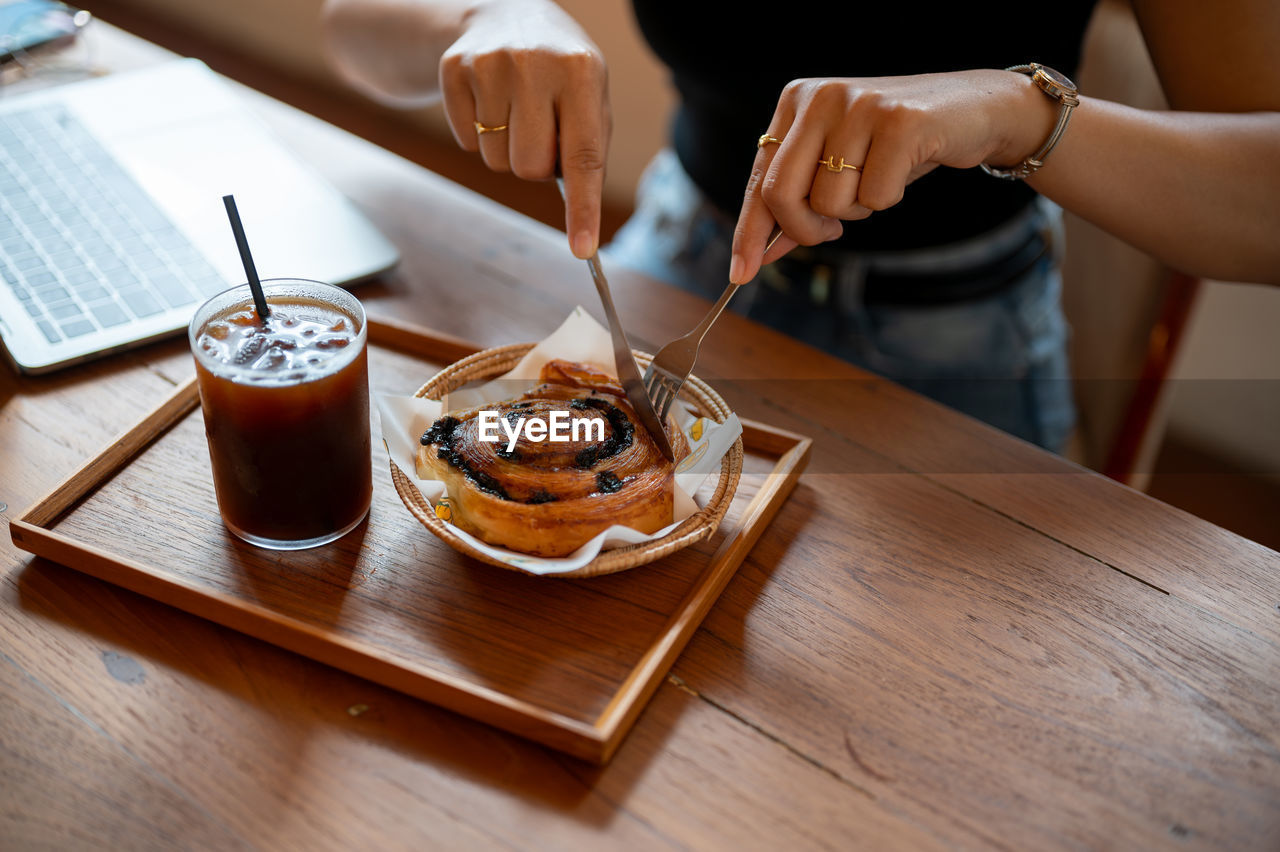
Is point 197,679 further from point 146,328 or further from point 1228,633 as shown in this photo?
point 1228,633

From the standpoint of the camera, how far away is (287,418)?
0.78 m

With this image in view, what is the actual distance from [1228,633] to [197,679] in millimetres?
900

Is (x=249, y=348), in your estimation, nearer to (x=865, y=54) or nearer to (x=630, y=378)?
(x=630, y=378)

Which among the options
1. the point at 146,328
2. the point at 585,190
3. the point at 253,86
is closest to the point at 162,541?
the point at 146,328

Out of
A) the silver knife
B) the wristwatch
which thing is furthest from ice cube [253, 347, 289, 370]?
the wristwatch

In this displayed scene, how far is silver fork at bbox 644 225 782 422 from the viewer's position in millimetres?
971

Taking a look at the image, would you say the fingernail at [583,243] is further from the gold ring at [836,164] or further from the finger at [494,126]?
the gold ring at [836,164]

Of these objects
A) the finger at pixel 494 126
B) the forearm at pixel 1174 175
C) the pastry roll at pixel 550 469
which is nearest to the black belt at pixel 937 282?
the forearm at pixel 1174 175

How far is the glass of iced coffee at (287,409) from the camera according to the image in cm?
78

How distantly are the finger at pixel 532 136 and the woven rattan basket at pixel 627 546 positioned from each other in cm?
21

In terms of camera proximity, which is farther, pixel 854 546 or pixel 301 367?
pixel 854 546

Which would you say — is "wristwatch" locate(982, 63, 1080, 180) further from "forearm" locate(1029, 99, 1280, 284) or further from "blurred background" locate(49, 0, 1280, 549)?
"blurred background" locate(49, 0, 1280, 549)

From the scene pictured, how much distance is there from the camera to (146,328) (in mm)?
1122

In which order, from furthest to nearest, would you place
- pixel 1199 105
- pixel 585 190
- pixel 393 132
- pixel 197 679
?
pixel 393 132 → pixel 1199 105 → pixel 585 190 → pixel 197 679
